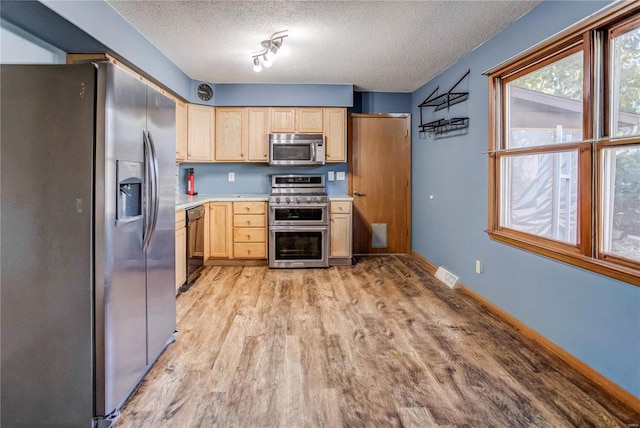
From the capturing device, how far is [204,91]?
488 centimetres

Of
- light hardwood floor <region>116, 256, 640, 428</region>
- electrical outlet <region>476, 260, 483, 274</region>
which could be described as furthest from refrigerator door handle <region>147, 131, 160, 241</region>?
electrical outlet <region>476, 260, 483, 274</region>

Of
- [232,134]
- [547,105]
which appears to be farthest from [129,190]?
[232,134]

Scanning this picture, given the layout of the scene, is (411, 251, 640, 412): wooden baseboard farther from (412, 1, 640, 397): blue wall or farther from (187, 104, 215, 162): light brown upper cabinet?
(187, 104, 215, 162): light brown upper cabinet

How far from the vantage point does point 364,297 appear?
3633mm

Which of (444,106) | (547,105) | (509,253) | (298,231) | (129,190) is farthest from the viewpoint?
(298,231)

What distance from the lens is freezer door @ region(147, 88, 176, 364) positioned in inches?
85.8

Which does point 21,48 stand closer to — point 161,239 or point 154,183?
point 154,183

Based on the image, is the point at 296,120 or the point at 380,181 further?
the point at 380,181

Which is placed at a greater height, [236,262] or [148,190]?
[148,190]

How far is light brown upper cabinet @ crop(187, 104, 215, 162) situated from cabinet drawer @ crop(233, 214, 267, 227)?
911 millimetres

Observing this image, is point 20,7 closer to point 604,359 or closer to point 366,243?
point 604,359

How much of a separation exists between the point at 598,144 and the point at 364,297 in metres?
2.22

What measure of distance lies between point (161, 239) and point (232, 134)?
2.97 metres

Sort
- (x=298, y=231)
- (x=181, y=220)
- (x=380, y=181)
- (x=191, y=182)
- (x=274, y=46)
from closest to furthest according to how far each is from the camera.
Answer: (x=274, y=46)
(x=181, y=220)
(x=298, y=231)
(x=191, y=182)
(x=380, y=181)
